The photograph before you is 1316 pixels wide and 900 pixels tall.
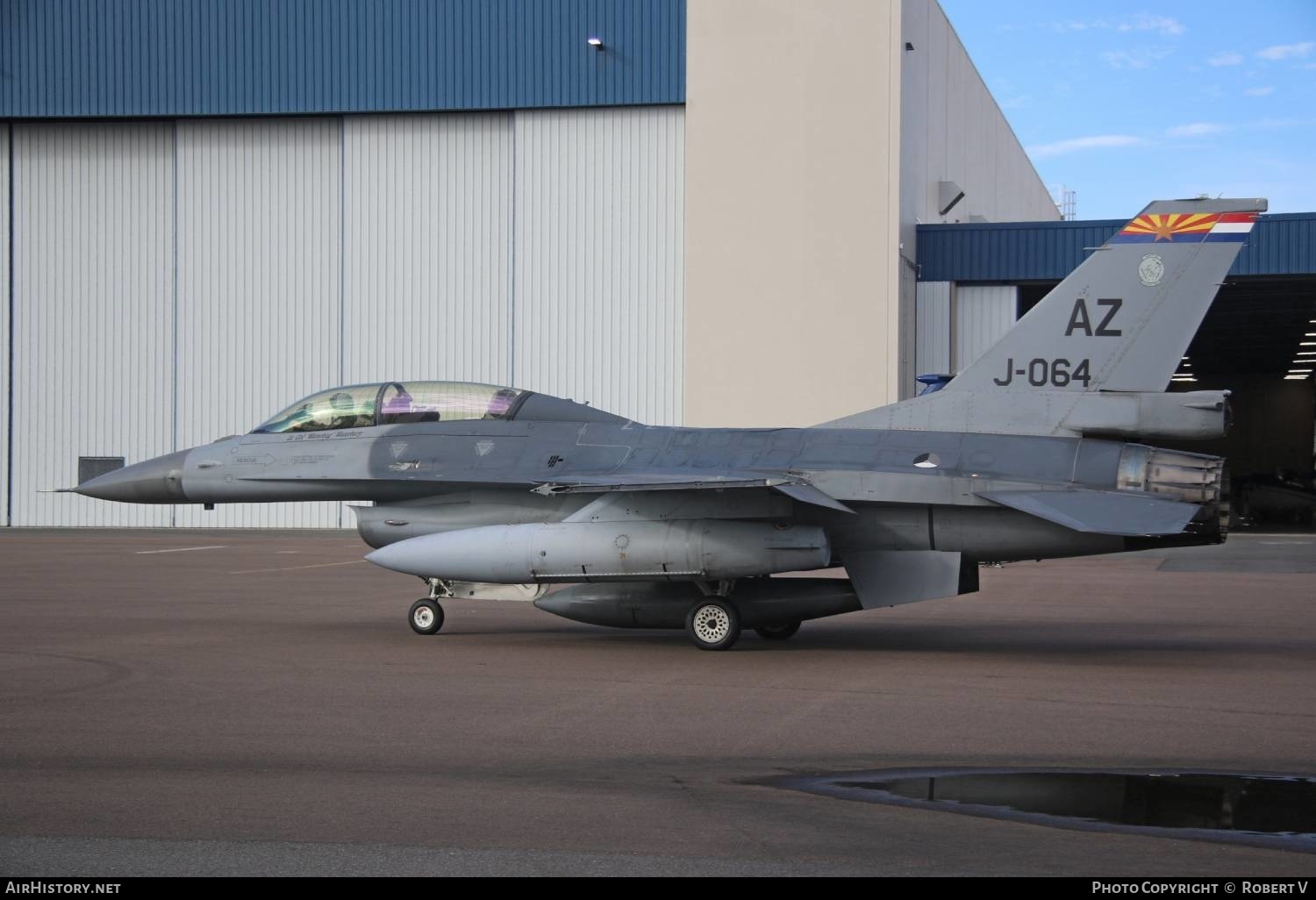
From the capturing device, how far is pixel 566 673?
10.5 m

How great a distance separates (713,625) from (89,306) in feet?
92.9

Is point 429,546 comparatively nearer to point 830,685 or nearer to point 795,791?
point 830,685

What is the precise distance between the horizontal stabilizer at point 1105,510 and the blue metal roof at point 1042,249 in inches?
821

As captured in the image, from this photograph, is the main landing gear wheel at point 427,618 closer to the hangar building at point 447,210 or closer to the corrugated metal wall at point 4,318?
the hangar building at point 447,210

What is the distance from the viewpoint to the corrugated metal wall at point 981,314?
32.7 m

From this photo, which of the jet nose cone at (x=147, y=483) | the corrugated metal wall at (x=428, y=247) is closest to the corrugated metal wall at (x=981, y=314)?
the corrugated metal wall at (x=428, y=247)

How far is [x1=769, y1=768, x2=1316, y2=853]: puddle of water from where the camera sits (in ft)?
18.8

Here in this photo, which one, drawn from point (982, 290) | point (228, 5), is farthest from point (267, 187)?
point (982, 290)

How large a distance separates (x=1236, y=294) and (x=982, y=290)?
317 inches

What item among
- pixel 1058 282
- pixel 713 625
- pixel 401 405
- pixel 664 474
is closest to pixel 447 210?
pixel 1058 282

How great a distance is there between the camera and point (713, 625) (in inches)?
465

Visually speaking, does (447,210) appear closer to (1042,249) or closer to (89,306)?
(89,306)

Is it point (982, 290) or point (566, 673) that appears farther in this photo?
point (982, 290)

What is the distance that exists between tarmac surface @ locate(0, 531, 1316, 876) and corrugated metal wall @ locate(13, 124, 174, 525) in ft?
63.7
